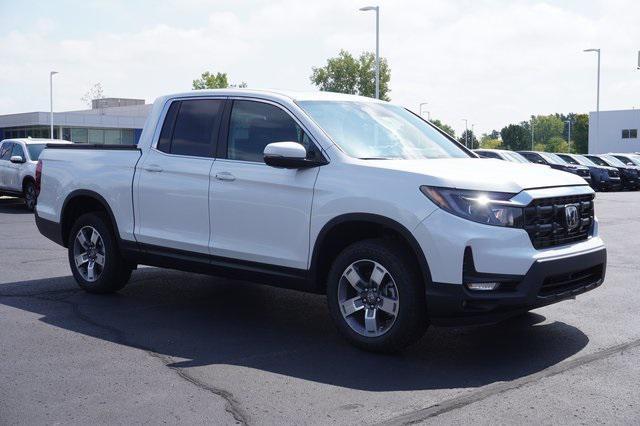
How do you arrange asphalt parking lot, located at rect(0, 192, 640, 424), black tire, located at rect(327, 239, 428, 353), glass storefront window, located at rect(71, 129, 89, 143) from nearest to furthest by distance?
asphalt parking lot, located at rect(0, 192, 640, 424), black tire, located at rect(327, 239, 428, 353), glass storefront window, located at rect(71, 129, 89, 143)

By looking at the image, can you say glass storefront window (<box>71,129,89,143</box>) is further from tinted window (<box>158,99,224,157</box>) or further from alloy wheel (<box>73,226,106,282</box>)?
tinted window (<box>158,99,224,157</box>)

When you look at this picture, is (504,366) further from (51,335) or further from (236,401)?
(51,335)

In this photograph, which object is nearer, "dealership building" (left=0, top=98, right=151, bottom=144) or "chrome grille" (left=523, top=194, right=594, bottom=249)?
"chrome grille" (left=523, top=194, right=594, bottom=249)

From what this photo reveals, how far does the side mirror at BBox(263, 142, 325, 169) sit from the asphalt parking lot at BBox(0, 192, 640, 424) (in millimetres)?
1342

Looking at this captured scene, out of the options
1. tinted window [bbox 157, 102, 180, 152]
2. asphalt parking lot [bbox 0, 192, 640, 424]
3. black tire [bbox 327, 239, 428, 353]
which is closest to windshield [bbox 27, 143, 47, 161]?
asphalt parking lot [bbox 0, 192, 640, 424]

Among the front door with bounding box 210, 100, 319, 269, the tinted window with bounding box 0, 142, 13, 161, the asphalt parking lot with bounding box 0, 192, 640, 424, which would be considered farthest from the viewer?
the tinted window with bounding box 0, 142, 13, 161

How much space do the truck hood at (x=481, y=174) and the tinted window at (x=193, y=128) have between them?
5.64ft

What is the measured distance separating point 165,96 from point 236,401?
380cm

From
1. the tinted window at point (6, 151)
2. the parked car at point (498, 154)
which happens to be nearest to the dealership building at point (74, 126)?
the parked car at point (498, 154)

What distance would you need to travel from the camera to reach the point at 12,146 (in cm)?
1992

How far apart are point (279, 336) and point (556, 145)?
183 meters

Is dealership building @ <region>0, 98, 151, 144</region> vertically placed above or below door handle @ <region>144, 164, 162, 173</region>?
above

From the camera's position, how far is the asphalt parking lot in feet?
14.9

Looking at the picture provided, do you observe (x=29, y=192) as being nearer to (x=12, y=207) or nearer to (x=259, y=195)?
(x=12, y=207)
